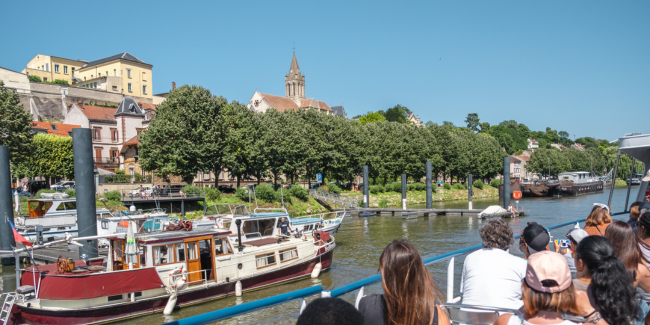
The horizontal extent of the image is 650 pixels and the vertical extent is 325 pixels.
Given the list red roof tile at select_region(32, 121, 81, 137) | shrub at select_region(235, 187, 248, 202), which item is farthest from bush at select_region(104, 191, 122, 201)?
red roof tile at select_region(32, 121, 81, 137)

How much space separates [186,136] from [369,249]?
2679cm

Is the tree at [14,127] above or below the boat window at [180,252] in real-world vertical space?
above

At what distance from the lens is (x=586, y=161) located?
132875mm

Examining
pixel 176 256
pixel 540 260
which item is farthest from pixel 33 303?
pixel 540 260

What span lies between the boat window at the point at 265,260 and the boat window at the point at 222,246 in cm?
143

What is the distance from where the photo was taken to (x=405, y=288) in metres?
3.16

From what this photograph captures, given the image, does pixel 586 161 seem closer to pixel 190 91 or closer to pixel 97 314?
pixel 190 91

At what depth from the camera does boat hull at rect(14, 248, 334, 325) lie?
1513 centimetres

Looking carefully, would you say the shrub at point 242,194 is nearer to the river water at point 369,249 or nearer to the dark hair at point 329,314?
the river water at point 369,249

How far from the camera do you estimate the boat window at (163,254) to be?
17234 millimetres

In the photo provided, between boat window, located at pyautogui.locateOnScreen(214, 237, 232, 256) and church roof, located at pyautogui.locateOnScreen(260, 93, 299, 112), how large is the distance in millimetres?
97273

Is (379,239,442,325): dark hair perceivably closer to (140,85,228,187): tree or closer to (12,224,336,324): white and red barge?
(12,224,336,324): white and red barge

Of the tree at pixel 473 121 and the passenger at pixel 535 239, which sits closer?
the passenger at pixel 535 239

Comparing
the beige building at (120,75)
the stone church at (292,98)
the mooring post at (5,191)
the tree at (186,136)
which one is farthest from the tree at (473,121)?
the mooring post at (5,191)
